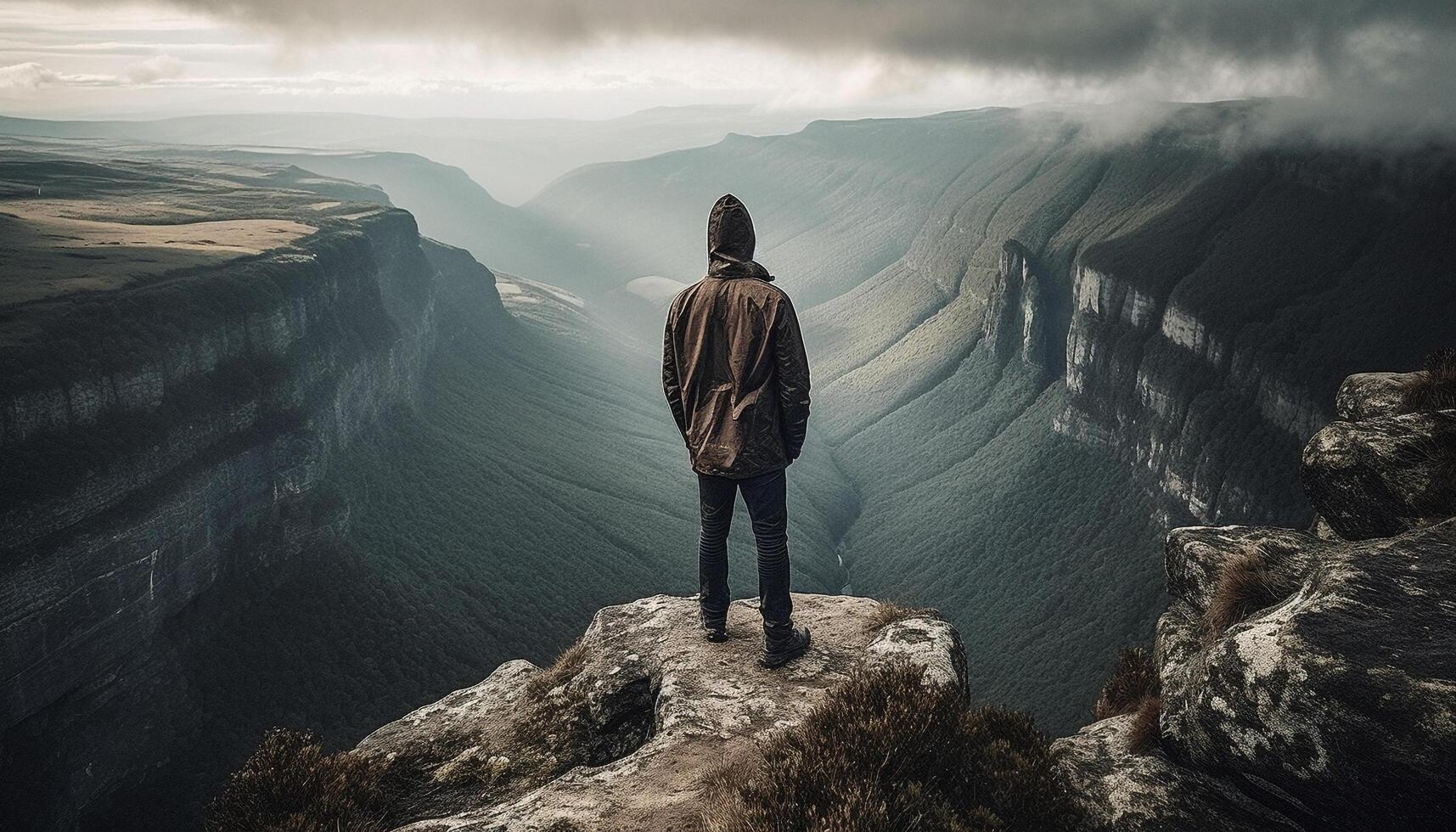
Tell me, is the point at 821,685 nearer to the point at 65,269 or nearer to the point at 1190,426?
the point at 65,269

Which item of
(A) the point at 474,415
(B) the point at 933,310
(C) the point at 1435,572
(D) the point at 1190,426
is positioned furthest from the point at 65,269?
(B) the point at 933,310

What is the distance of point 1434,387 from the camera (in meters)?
8.55

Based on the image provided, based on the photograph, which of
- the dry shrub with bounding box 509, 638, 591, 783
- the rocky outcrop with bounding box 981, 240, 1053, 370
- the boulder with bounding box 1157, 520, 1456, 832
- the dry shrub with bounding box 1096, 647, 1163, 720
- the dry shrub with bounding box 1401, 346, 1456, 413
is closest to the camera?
the boulder with bounding box 1157, 520, 1456, 832

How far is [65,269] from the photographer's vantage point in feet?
115

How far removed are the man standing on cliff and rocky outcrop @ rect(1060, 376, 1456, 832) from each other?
118 inches

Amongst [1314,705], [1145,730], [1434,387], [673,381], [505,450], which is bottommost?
[505,450]

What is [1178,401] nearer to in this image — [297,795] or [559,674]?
[559,674]

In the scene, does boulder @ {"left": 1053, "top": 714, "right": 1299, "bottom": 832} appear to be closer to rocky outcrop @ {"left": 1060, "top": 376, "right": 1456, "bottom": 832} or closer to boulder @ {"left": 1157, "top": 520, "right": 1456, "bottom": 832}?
rocky outcrop @ {"left": 1060, "top": 376, "right": 1456, "bottom": 832}

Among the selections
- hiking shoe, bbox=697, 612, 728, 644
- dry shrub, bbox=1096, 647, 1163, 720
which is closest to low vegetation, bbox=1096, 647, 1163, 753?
dry shrub, bbox=1096, 647, 1163, 720

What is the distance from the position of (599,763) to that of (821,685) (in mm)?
2138

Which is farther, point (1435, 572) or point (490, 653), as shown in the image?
point (490, 653)

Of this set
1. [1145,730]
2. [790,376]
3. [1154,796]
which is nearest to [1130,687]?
[1145,730]

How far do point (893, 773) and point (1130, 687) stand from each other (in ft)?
15.5

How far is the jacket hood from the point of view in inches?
279
